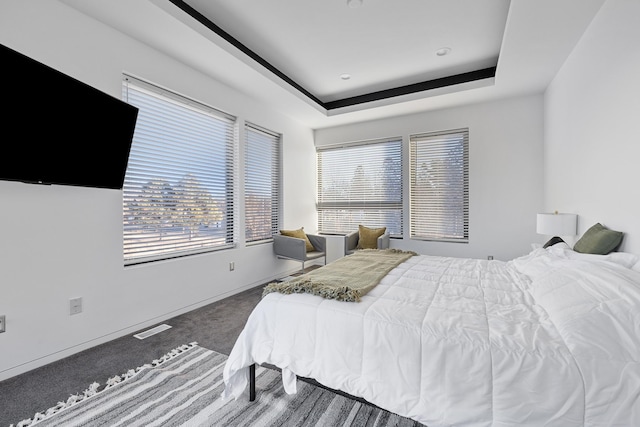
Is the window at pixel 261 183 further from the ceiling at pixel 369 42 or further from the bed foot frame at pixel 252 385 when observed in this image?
the bed foot frame at pixel 252 385

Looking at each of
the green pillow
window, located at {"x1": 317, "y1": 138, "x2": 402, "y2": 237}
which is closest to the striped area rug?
the green pillow

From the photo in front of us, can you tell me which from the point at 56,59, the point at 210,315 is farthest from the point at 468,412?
the point at 56,59

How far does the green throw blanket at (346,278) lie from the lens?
5.41 ft

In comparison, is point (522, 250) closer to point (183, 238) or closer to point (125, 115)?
point (183, 238)

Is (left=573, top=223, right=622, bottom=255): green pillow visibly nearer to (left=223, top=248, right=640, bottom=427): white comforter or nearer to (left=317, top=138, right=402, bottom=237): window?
(left=223, top=248, right=640, bottom=427): white comforter

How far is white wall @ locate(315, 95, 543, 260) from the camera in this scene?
13.2ft

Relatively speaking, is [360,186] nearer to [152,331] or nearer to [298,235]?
Answer: [298,235]

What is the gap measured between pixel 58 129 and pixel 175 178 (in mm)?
1208

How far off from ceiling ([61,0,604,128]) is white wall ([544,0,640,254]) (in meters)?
0.29

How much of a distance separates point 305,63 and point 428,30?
1.47 meters

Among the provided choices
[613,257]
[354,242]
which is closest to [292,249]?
[354,242]

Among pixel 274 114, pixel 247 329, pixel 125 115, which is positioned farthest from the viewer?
pixel 274 114

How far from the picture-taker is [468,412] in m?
1.13

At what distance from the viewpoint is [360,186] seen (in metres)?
5.39
